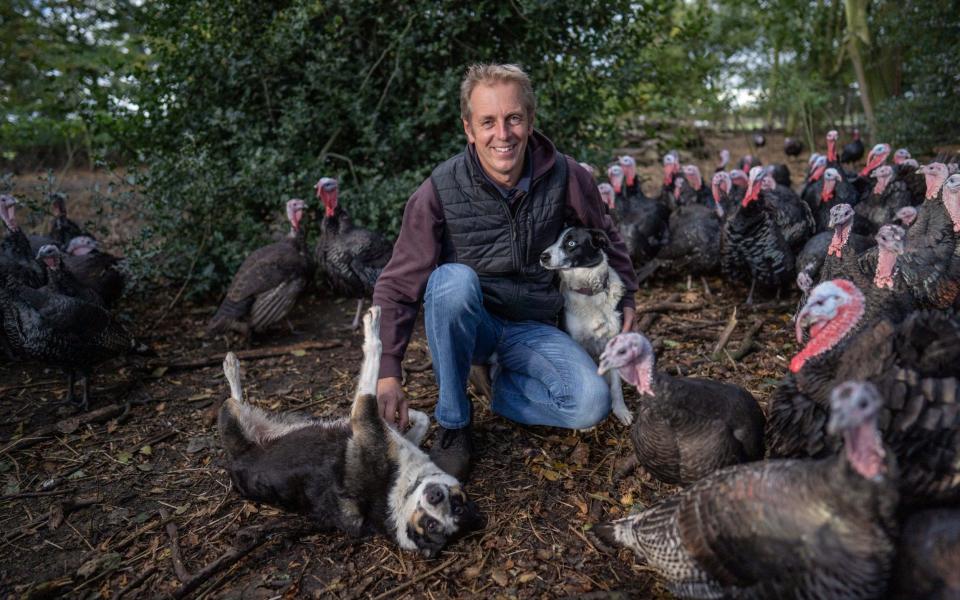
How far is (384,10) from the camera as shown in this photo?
711 cm

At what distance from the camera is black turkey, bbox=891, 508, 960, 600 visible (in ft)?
6.34

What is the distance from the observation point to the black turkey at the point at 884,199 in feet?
21.9

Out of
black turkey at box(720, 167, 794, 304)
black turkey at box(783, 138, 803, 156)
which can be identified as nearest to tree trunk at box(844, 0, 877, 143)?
black turkey at box(783, 138, 803, 156)

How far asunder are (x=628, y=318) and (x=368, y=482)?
195 cm

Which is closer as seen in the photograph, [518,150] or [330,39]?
[518,150]

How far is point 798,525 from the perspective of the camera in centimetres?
210

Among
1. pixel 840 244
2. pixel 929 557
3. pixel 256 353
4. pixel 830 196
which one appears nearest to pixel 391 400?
pixel 929 557

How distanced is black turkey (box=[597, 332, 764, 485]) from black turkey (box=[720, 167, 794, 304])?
3.58 meters

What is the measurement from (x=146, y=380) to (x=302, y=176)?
281 centimetres

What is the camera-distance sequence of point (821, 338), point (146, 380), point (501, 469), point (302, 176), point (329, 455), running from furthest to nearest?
point (302, 176), point (146, 380), point (501, 469), point (329, 455), point (821, 338)

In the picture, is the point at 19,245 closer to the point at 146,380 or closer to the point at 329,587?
the point at 146,380

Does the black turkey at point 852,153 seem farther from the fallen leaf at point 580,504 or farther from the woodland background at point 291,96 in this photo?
the fallen leaf at point 580,504

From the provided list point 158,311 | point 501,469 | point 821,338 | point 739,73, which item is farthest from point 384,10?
point 739,73

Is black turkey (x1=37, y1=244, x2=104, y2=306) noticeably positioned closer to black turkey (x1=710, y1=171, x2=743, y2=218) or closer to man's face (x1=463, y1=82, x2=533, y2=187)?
man's face (x1=463, y1=82, x2=533, y2=187)
